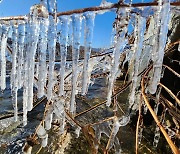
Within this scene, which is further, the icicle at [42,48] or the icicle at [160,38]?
the icicle at [42,48]

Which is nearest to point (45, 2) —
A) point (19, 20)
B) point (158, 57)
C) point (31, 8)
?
point (31, 8)

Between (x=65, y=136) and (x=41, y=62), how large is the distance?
1.91m

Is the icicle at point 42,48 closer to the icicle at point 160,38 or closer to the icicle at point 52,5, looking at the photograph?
the icicle at point 52,5

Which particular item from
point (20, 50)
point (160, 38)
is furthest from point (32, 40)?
point (160, 38)

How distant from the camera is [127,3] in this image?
3.44 ft

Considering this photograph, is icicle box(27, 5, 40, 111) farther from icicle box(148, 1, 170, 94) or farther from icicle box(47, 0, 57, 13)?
icicle box(148, 1, 170, 94)

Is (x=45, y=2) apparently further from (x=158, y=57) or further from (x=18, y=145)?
(x=18, y=145)

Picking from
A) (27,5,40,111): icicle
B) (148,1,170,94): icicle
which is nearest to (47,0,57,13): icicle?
(27,5,40,111): icicle

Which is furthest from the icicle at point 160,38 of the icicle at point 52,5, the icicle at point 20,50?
the icicle at point 20,50

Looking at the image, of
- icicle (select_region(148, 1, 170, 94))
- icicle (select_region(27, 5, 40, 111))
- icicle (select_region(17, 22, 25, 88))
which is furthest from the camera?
icicle (select_region(17, 22, 25, 88))

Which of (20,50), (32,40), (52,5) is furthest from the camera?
(20,50)

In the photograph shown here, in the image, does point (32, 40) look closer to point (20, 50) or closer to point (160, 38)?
point (20, 50)

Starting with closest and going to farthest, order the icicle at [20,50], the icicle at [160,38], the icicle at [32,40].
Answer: the icicle at [160,38], the icicle at [32,40], the icicle at [20,50]

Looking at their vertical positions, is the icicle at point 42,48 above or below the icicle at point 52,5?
below
